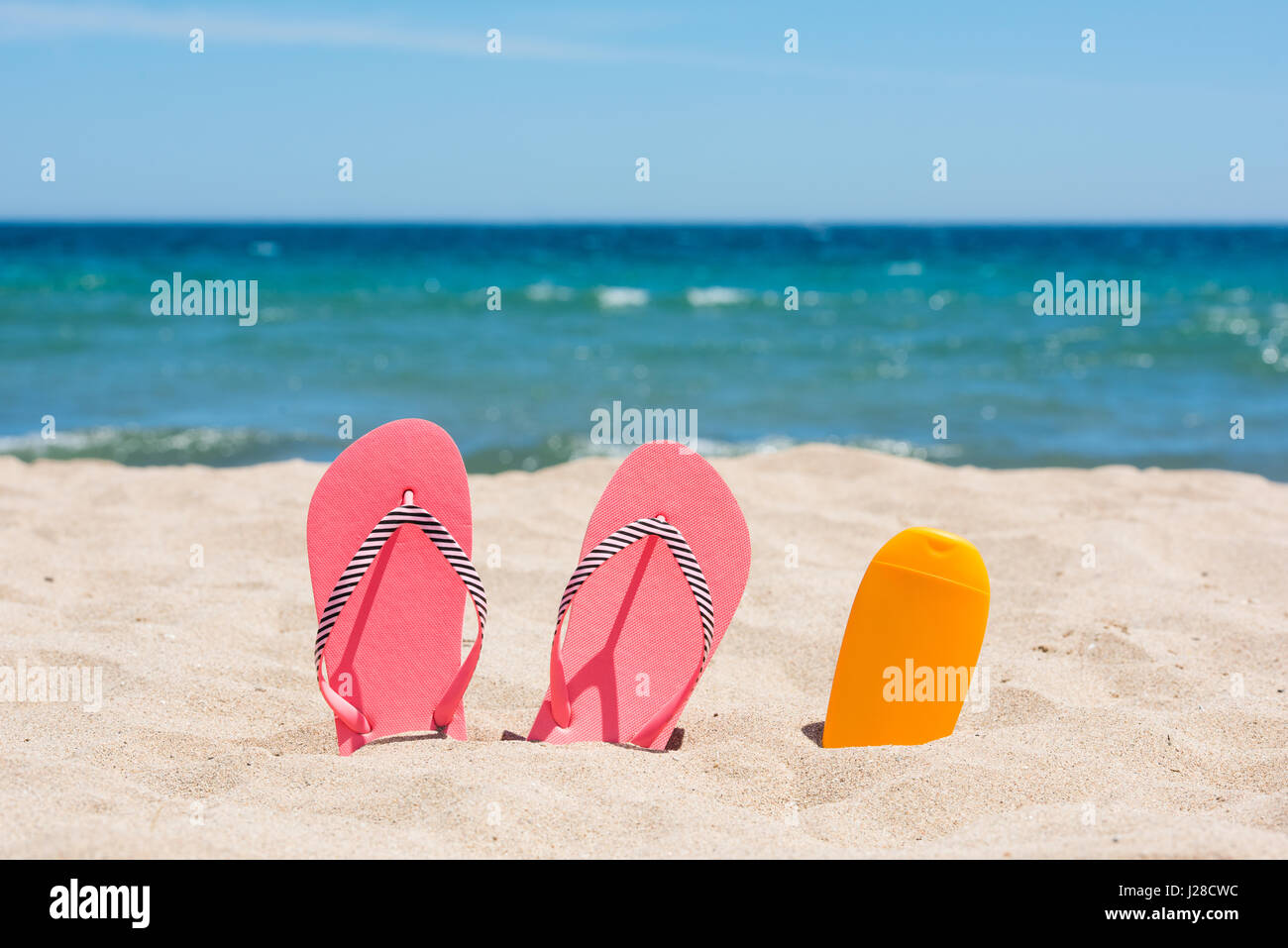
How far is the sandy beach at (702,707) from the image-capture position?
1793 mm

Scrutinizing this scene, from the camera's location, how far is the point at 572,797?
1.91m

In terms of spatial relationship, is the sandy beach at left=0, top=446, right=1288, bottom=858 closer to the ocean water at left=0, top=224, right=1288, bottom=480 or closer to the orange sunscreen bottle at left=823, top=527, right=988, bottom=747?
the orange sunscreen bottle at left=823, top=527, right=988, bottom=747

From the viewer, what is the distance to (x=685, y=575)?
2.42 metres

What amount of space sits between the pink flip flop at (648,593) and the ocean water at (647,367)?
3346mm

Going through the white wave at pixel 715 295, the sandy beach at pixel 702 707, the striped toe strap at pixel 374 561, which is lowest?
the sandy beach at pixel 702 707

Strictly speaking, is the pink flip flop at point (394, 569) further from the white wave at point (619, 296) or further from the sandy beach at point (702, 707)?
the white wave at point (619, 296)

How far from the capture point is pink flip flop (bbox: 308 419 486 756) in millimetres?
2363

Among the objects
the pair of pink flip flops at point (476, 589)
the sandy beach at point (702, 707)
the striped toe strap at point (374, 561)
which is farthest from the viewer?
the pair of pink flip flops at point (476, 589)

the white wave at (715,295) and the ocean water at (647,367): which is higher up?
the white wave at (715,295)

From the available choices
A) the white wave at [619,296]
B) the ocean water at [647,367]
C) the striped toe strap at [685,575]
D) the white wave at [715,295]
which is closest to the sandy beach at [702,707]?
the striped toe strap at [685,575]

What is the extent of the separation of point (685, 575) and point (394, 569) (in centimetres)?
69

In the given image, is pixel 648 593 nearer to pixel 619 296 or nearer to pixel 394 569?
pixel 394 569

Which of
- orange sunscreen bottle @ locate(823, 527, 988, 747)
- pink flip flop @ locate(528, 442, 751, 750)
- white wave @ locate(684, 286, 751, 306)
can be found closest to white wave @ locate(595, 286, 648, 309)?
white wave @ locate(684, 286, 751, 306)

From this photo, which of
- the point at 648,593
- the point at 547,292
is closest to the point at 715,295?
the point at 547,292
